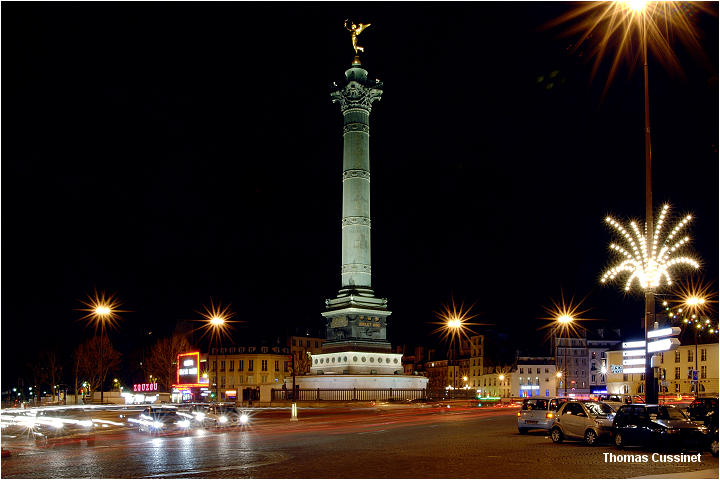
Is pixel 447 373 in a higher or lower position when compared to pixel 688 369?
lower

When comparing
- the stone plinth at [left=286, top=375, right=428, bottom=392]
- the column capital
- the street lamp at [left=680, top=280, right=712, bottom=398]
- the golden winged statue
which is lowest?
the stone plinth at [left=286, top=375, right=428, bottom=392]

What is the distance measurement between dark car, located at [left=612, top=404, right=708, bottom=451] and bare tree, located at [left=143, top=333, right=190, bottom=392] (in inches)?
2890

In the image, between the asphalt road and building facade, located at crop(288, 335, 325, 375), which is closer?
the asphalt road

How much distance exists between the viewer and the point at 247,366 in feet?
403

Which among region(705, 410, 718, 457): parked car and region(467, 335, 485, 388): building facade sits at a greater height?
region(705, 410, 718, 457): parked car

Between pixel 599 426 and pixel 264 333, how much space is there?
109383 mm

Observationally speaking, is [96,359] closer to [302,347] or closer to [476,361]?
[302,347]

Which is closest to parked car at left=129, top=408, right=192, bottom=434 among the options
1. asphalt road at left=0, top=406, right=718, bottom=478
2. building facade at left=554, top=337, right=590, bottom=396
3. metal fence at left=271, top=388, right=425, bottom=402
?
asphalt road at left=0, top=406, right=718, bottom=478

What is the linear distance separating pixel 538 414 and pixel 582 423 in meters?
4.20

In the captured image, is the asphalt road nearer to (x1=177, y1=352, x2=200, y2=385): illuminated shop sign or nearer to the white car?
the white car

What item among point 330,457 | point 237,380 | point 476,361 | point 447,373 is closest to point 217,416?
point 330,457

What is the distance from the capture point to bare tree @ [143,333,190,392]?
3529 inches

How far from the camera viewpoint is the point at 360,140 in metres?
66.5

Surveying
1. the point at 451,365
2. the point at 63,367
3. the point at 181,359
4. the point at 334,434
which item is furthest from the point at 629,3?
the point at 451,365
